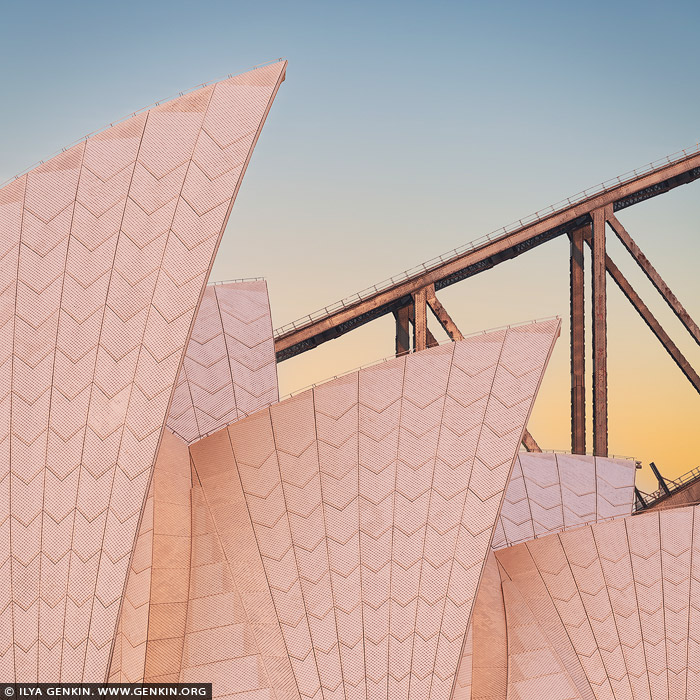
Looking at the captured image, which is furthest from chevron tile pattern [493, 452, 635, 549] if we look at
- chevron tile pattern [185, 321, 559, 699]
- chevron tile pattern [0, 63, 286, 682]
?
chevron tile pattern [0, 63, 286, 682]

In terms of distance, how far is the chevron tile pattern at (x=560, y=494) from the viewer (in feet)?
103

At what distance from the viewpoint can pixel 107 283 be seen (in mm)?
18891

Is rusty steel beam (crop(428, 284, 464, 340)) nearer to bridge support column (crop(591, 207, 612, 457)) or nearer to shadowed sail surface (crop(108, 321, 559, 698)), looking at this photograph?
bridge support column (crop(591, 207, 612, 457))

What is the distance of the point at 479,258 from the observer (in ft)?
143

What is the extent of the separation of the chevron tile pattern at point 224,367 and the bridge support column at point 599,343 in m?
19.4

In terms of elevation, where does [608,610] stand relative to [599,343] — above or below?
below

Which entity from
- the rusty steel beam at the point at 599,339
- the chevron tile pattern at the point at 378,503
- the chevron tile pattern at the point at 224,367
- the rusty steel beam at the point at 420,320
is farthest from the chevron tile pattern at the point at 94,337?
the rusty steel beam at the point at 599,339

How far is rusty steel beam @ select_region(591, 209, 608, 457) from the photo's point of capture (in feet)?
144

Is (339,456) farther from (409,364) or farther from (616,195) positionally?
(616,195)

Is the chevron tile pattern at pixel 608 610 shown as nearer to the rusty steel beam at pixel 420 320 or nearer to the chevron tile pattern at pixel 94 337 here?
the chevron tile pattern at pixel 94 337

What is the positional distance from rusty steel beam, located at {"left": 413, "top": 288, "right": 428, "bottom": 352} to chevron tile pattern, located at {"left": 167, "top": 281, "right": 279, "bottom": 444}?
11790mm

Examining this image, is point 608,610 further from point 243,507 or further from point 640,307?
point 640,307

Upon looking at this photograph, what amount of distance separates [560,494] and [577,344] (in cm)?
1445

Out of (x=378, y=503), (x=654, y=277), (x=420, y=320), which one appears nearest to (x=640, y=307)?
(x=654, y=277)
